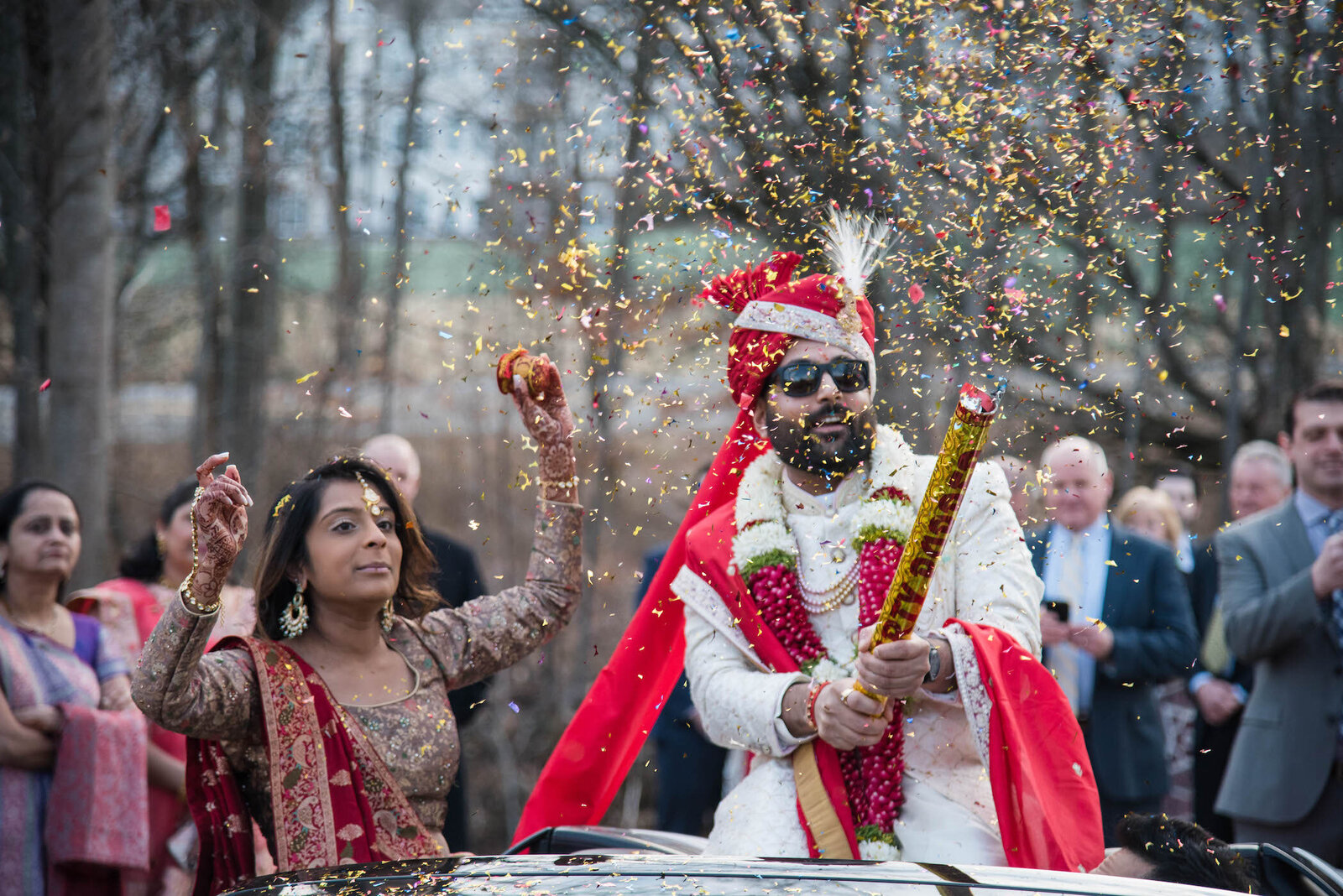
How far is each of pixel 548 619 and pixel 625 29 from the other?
2.00 meters

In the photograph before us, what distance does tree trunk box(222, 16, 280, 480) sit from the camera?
31.3ft

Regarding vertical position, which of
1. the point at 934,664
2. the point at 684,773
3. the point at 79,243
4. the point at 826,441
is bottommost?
the point at 684,773

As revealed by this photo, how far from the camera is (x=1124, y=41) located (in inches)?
129

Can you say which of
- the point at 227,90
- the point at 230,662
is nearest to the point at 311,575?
the point at 230,662

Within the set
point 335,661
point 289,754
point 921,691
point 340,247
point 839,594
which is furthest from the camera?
point 340,247

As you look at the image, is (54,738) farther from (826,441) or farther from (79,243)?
(79,243)

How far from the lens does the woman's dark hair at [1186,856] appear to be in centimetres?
240

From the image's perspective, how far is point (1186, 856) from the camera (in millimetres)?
2420

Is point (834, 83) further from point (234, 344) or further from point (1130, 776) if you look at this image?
point (234, 344)

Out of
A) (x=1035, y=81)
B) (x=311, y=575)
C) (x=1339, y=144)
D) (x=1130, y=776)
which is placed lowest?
(x=1130, y=776)

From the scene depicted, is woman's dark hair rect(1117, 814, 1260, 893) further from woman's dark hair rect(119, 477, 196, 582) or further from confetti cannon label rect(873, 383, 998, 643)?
woman's dark hair rect(119, 477, 196, 582)

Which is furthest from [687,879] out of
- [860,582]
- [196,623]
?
[196,623]

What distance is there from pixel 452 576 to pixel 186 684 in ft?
6.86

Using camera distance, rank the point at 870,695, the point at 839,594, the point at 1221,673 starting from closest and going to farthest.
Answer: the point at 870,695
the point at 839,594
the point at 1221,673
